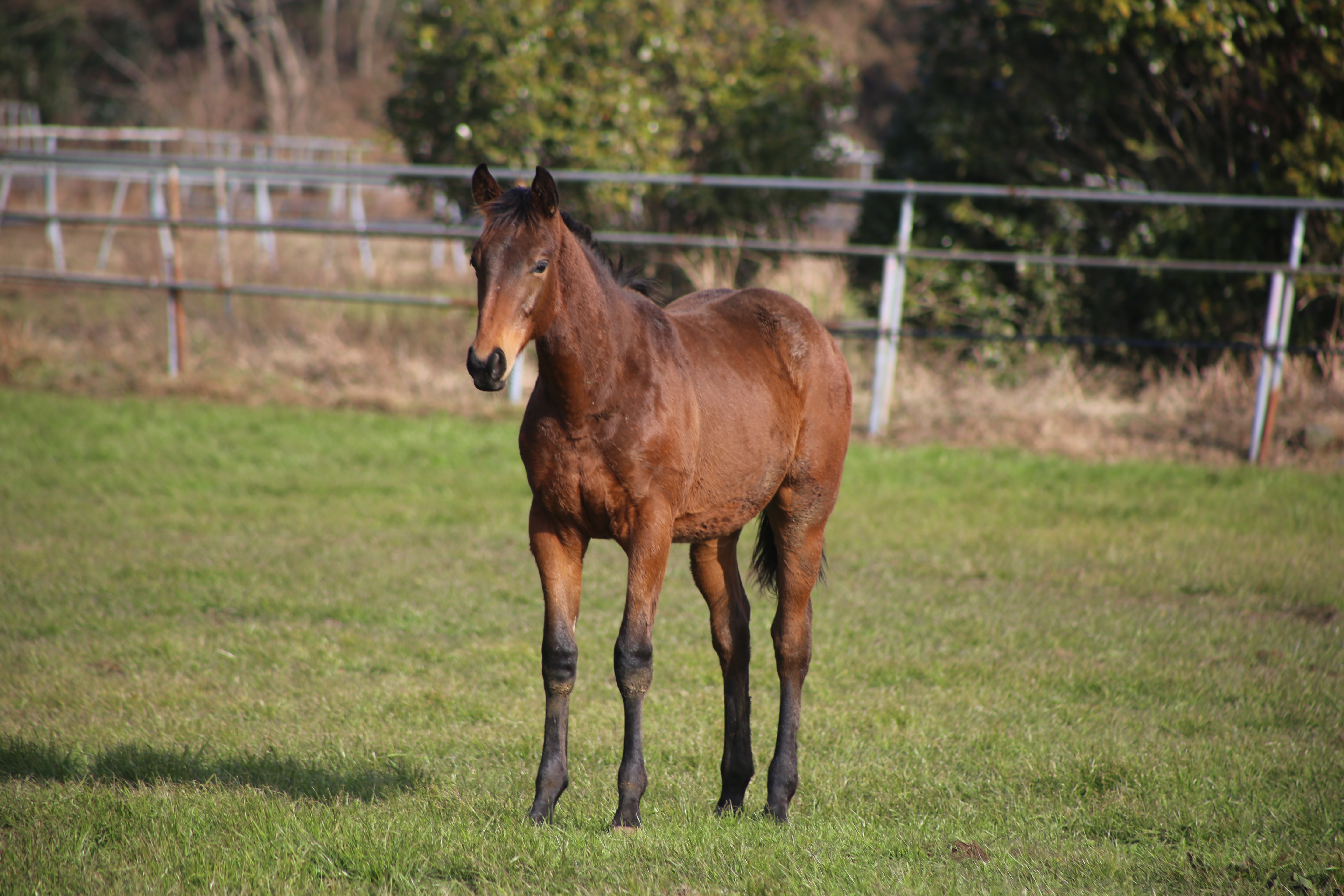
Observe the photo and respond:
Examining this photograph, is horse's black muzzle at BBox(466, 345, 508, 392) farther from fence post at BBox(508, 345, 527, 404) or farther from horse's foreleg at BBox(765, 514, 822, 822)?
fence post at BBox(508, 345, 527, 404)

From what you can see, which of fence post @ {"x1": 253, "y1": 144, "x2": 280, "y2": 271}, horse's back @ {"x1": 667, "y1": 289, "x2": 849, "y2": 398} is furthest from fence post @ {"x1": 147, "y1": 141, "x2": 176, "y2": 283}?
horse's back @ {"x1": 667, "y1": 289, "x2": 849, "y2": 398}

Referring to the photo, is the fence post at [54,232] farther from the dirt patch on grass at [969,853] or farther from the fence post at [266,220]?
the dirt patch on grass at [969,853]

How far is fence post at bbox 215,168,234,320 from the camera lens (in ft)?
37.3

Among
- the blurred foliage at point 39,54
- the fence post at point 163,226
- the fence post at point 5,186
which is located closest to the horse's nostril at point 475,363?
the fence post at point 163,226

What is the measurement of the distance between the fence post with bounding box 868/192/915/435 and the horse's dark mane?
6.27m

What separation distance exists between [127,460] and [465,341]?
158 inches

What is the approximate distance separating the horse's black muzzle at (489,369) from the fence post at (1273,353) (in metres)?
8.18

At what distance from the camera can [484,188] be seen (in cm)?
329

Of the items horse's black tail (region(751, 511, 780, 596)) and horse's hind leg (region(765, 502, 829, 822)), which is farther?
horse's black tail (region(751, 511, 780, 596))

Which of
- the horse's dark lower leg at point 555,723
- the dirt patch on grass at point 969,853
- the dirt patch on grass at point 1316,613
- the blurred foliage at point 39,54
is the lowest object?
the dirt patch on grass at point 1316,613

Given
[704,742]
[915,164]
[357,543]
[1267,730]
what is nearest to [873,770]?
[704,742]

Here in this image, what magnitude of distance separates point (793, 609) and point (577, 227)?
158 centimetres

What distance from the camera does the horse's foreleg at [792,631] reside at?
12.8ft

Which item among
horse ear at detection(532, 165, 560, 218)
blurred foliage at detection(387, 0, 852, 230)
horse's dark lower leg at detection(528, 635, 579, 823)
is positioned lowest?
horse's dark lower leg at detection(528, 635, 579, 823)
